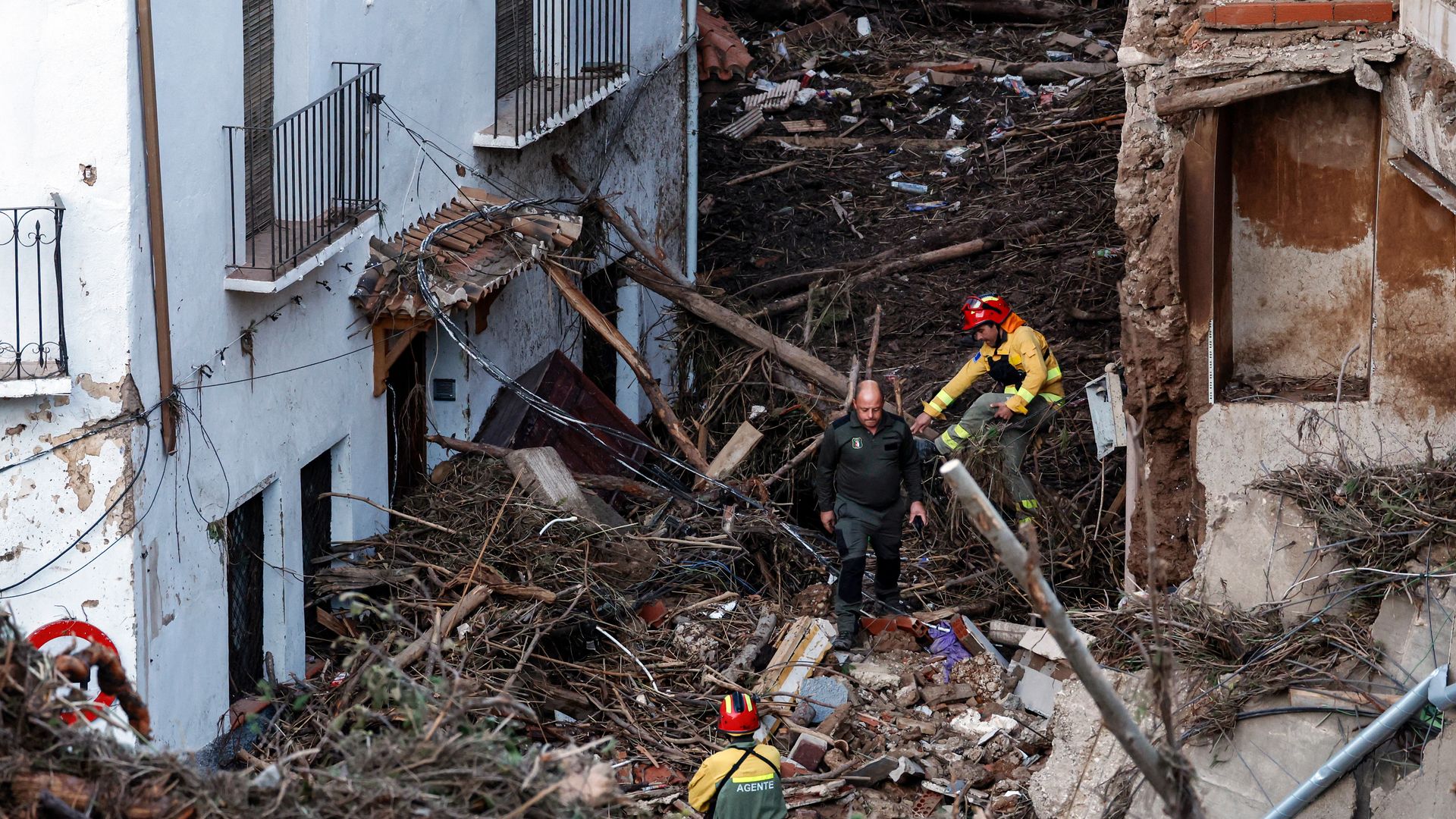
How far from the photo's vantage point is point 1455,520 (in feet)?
23.7

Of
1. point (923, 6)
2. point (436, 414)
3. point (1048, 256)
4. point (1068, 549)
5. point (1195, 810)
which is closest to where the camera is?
point (1195, 810)

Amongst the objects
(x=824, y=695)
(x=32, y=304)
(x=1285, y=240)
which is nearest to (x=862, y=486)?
(x=824, y=695)

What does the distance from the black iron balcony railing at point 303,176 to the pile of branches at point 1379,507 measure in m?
5.58

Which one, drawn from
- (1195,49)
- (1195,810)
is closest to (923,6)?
(1195,49)

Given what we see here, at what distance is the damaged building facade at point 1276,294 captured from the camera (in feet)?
24.5

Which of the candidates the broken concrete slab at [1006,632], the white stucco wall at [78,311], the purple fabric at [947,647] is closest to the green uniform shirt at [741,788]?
the white stucco wall at [78,311]

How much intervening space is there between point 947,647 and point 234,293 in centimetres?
494

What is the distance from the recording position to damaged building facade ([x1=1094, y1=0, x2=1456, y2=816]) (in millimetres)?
7480

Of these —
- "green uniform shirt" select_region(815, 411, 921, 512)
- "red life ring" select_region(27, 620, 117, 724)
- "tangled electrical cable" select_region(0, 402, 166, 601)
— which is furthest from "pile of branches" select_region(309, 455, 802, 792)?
"tangled electrical cable" select_region(0, 402, 166, 601)

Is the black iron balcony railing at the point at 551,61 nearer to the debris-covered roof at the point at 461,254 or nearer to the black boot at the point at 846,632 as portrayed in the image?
the debris-covered roof at the point at 461,254

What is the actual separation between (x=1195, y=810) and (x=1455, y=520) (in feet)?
11.4

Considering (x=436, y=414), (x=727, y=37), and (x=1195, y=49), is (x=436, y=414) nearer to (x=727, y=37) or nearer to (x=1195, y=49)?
(x=1195, y=49)

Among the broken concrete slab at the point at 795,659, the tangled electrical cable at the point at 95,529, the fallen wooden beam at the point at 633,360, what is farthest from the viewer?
the fallen wooden beam at the point at 633,360

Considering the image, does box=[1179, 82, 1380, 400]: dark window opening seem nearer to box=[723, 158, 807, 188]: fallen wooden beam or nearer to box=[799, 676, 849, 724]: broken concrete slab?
box=[799, 676, 849, 724]: broken concrete slab
